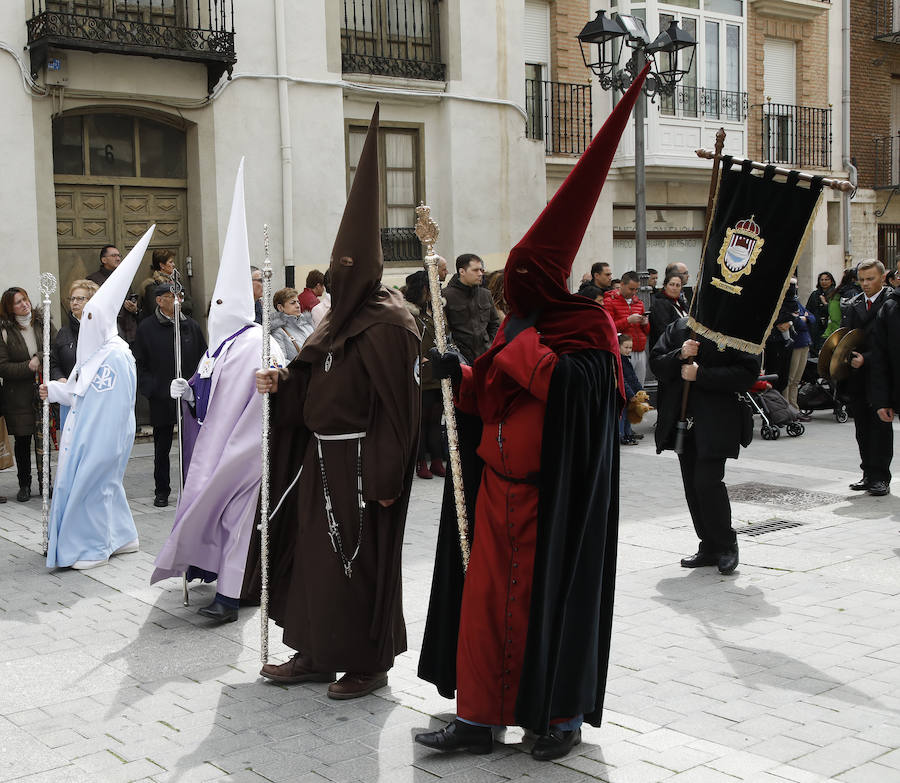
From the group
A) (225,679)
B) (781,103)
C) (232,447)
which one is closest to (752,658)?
(225,679)

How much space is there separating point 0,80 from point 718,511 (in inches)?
395

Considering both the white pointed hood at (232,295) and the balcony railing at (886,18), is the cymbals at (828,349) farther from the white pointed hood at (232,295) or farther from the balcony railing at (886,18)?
the balcony railing at (886,18)

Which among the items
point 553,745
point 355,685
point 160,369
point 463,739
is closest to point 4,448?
point 160,369

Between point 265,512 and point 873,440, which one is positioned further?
point 873,440

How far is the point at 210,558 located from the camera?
659cm

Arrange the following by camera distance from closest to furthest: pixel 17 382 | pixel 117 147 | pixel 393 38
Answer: pixel 17 382
pixel 117 147
pixel 393 38

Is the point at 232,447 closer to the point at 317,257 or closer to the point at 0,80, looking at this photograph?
the point at 0,80

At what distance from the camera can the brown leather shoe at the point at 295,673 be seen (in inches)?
213

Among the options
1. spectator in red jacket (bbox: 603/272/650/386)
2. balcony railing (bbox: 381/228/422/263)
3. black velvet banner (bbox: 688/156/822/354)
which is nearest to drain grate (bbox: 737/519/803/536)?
black velvet banner (bbox: 688/156/822/354)

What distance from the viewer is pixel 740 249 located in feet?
22.4

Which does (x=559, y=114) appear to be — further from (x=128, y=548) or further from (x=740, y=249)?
(x=128, y=548)

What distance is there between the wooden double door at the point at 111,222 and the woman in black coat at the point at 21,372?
11.3 ft

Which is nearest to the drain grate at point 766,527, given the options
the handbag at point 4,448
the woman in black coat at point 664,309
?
the woman in black coat at point 664,309

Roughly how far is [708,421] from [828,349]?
3.44m
